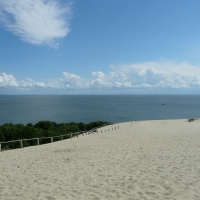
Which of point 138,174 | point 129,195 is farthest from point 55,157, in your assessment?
point 129,195

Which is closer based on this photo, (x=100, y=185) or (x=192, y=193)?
(x=192, y=193)

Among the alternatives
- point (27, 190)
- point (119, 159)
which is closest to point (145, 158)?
point (119, 159)

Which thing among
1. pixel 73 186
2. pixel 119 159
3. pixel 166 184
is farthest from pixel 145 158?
pixel 73 186

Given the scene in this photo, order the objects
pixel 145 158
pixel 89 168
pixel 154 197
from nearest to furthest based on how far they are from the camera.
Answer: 1. pixel 154 197
2. pixel 89 168
3. pixel 145 158

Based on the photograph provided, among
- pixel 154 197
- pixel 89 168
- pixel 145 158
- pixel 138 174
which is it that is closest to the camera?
pixel 154 197

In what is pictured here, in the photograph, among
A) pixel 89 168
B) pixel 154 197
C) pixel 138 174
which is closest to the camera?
pixel 154 197

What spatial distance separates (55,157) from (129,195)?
727 centimetres

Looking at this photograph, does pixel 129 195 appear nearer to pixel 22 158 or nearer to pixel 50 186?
pixel 50 186

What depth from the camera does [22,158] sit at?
12.5 m

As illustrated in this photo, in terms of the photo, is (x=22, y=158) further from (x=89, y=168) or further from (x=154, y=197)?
(x=154, y=197)

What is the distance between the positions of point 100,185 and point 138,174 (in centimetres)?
181

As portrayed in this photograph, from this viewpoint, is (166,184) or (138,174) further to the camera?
(138,174)

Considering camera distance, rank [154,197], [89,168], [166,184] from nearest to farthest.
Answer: [154,197] → [166,184] → [89,168]

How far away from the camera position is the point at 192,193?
606cm
